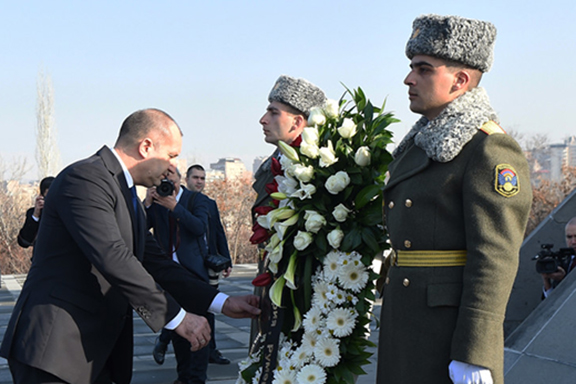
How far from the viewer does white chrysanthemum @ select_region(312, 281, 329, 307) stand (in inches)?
129

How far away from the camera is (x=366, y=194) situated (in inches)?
129

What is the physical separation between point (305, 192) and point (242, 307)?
34.1 inches

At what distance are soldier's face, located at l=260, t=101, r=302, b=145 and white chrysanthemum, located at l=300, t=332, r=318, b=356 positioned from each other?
1.55 m

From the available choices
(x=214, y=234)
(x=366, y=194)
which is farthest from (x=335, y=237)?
(x=214, y=234)

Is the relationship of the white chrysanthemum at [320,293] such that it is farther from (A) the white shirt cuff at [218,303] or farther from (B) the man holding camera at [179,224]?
(B) the man holding camera at [179,224]

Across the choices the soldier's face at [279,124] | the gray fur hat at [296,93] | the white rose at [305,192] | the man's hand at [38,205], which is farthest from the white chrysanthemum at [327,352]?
the man's hand at [38,205]

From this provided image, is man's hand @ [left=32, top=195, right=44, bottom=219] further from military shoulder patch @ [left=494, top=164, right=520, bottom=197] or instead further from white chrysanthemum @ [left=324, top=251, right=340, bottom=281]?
military shoulder patch @ [left=494, top=164, right=520, bottom=197]

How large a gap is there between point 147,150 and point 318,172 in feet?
2.91

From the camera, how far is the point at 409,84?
2953 mm

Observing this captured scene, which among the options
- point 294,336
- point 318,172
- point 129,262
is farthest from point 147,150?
point 294,336

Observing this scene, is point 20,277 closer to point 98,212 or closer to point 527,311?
point 527,311

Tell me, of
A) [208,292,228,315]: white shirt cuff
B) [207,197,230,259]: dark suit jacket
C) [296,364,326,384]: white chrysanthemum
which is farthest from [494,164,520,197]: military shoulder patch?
[207,197,230,259]: dark suit jacket

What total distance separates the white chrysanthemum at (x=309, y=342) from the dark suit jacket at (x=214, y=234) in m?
3.84

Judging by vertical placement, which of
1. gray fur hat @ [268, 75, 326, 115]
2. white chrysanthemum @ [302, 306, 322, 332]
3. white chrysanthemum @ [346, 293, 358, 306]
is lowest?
white chrysanthemum @ [302, 306, 322, 332]
